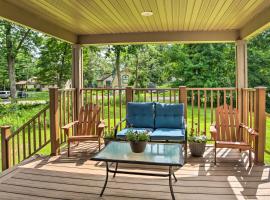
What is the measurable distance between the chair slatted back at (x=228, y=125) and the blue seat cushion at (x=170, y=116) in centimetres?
68

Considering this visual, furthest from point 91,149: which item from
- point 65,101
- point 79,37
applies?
point 79,37

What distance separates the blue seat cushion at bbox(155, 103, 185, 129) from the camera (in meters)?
4.96

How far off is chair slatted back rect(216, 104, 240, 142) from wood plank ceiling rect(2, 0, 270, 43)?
171 cm

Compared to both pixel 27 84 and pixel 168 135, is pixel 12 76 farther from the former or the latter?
pixel 168 135

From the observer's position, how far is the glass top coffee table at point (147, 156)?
2996 mm

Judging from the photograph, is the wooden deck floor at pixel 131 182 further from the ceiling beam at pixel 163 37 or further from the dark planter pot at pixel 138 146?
the ceiling beam at pixel 163 37

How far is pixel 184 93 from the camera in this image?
549 centimetres

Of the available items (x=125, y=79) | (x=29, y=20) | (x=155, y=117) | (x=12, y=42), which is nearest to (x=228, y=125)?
(x=155, y=117)

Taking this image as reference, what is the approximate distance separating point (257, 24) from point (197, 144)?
92.3 inches

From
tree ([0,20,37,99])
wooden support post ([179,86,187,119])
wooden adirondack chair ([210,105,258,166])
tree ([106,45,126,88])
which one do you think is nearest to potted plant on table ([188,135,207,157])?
wooden adirondack chair ([210,105,258,166])

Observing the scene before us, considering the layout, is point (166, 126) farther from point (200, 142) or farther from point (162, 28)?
point (162, 28)

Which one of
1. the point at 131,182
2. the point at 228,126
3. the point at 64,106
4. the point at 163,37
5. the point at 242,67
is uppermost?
the point at 163,37

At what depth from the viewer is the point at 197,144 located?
4746 millimetres

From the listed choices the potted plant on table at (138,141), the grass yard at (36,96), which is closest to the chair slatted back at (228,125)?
the potted plant on table at (138,141)
